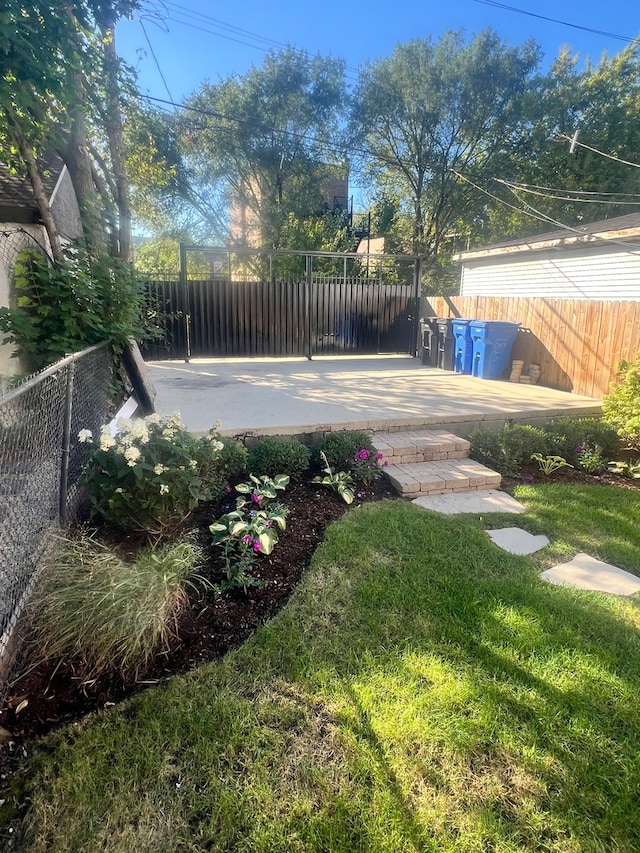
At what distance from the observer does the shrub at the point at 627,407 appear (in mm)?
4637

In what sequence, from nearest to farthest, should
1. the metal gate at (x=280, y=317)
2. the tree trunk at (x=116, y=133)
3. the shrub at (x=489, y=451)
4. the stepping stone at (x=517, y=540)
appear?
1. the stepping stone at (x=517, y=540)
2. the tree trunk at (x=116, y=133)
3. the shrub at (x=489, y=451)
4. the metal gate at (x=280, y=317)

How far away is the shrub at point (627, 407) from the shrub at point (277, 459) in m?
3.27

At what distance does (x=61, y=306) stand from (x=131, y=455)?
206 cm

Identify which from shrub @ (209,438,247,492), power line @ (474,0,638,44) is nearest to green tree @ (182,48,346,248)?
power line @ (474,0,638,44)

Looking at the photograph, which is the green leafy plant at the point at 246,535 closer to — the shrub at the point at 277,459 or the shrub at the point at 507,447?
the shrub at the point at 277,459

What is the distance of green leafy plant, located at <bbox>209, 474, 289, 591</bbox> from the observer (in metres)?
2.48

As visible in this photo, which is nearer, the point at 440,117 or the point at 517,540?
the point at 517,540

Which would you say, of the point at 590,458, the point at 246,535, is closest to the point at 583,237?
the point at 590,458

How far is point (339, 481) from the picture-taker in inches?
145

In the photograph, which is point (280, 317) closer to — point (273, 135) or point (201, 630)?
point (201, 630)

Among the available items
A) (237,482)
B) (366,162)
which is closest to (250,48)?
(366,162)

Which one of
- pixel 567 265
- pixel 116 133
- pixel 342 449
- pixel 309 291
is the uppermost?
pixel 116 133

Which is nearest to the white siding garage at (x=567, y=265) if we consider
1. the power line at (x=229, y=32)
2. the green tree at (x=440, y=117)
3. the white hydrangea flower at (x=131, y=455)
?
the white hydrangea flower at (x=131, y=455)

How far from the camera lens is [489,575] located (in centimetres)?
270
